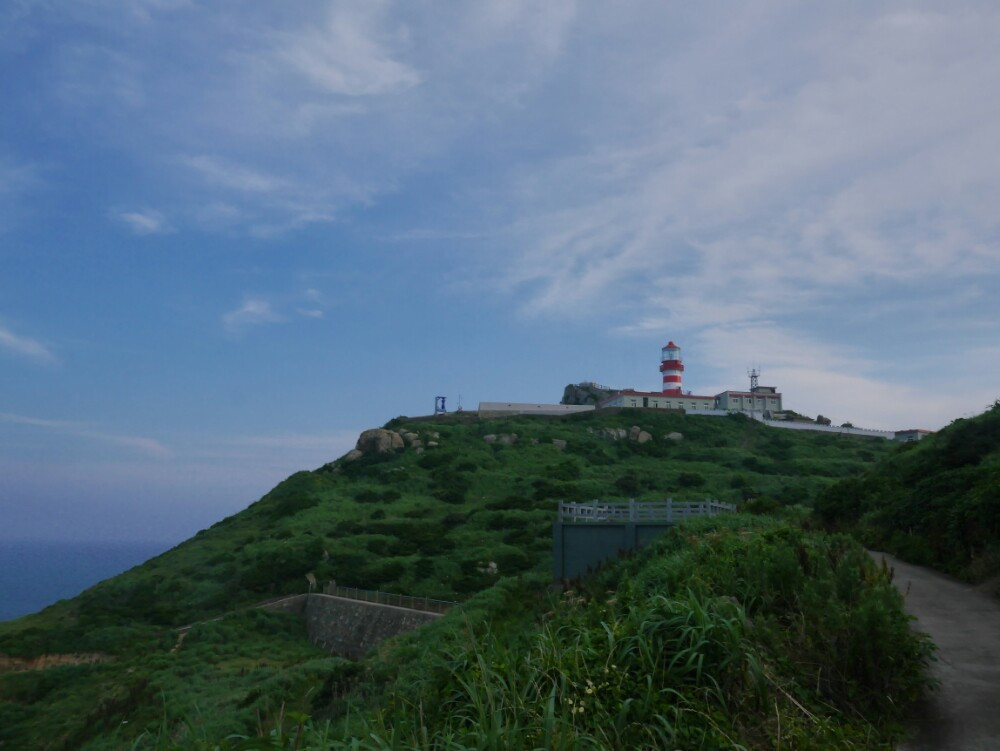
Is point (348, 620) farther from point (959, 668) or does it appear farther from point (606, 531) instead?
point (959, 668)

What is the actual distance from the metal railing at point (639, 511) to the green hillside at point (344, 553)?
8.88 ft

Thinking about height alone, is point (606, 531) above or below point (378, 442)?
below

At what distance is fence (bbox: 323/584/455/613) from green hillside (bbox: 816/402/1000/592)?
1657 cm

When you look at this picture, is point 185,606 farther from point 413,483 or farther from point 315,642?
point 413,483

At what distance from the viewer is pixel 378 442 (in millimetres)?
72625

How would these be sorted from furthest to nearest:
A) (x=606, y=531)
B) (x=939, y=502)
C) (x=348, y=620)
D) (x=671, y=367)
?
(x=671, y=367) < (x=348, y=620) < (x=606, y=531) < (x=939, y=502)

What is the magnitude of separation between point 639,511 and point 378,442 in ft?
166

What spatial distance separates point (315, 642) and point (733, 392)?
72922mm

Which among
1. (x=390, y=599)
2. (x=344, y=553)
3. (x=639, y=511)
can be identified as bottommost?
(x=390, y=599)

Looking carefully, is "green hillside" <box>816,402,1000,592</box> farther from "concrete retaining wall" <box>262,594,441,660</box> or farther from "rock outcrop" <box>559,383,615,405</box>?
"rock outcrop" <box>559,383,615,405</box>

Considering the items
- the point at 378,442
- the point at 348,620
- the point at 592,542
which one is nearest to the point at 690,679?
the point at 592,542

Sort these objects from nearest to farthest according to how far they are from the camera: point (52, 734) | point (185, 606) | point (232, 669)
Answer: point (52, 734), point (232, 669), point (185, 606)

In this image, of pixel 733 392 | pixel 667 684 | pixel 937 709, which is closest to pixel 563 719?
pixel 667 684

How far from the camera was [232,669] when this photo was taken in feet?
96.7
